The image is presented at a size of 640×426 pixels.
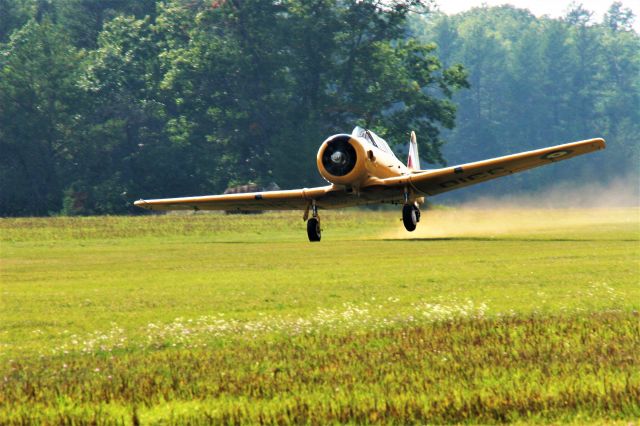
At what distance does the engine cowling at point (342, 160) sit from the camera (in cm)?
Answer: 2920

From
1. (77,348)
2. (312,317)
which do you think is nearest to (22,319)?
(77,348)

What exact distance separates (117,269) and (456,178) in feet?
35.4

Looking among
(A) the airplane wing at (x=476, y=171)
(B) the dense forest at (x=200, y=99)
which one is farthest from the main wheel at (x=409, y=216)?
(B) the dense forest at (x=200, y=99)

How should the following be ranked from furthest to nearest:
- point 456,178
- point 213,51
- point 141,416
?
point 213,51
point 456,178
point 141,416

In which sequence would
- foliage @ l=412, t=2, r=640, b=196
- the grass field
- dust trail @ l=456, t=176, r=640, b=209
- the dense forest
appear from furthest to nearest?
foliage @ l=412, t=2, r=640, b=196
the dense forest
dust trail @ l=456, t=176, r=640, b=209
the grass field

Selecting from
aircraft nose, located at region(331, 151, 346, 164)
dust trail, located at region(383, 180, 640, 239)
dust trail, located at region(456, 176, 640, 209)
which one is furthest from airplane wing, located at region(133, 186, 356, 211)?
dust trail, located at region(456, 176, 640, 209)

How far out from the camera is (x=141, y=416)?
10.8 meters

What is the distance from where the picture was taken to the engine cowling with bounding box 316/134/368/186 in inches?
1150

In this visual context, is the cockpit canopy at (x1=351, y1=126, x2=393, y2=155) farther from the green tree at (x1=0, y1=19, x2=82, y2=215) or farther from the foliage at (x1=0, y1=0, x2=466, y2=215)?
the green tree at (x1=0, y1=19, x2=82, y2=215)

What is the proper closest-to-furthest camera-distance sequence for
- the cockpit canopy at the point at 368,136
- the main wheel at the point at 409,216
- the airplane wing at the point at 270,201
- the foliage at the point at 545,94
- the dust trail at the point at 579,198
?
the cockpit canopy at the point at 368,136
the main wheel at the point at 409,216
the airplane wing at the point at 270,201
the dust trail at the point at 579,198
the foliage at the point at 545,94

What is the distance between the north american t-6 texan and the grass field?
1729mm

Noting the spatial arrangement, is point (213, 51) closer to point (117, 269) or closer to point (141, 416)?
point (117, 269)

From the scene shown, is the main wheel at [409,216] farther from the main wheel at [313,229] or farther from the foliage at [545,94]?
the foliage at [545,94]

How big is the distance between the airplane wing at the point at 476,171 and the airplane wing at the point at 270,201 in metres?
2.01
